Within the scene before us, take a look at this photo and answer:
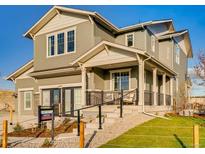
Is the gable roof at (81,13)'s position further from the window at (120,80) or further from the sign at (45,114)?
the sign at (45,114)

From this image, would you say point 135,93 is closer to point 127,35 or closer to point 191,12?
point 127,35

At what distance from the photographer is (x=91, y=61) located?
15164 millimetres

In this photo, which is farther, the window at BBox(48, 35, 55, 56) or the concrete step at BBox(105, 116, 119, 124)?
the window at BBox(48, 35, 55, 56)

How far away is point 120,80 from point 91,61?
2337 mm

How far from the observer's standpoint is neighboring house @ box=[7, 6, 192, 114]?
14.9 metres

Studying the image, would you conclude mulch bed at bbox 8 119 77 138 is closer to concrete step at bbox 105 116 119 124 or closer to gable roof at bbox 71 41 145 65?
concrete step at bbox 105 116 119 124

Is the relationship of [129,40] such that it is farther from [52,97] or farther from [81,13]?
[52,97]

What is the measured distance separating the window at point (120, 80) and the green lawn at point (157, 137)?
15.3 feet

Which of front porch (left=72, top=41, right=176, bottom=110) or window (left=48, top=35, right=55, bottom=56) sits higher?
window (left=48, top=35, right=55, bottom=56)

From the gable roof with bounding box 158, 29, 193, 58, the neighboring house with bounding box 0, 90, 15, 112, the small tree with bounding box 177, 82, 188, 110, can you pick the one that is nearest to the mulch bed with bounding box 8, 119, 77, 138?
the gable roof with bounding box 158, 29, 193, 58

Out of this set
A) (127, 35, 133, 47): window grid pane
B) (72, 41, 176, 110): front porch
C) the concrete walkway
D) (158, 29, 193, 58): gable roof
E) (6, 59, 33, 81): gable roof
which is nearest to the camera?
the concrete walkway

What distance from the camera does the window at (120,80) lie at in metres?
16.2

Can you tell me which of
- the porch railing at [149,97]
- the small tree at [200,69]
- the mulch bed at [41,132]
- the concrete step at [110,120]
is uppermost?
the small tree at [200,69]

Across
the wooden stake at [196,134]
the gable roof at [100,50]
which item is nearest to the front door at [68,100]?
the gable roof at [100,50]
